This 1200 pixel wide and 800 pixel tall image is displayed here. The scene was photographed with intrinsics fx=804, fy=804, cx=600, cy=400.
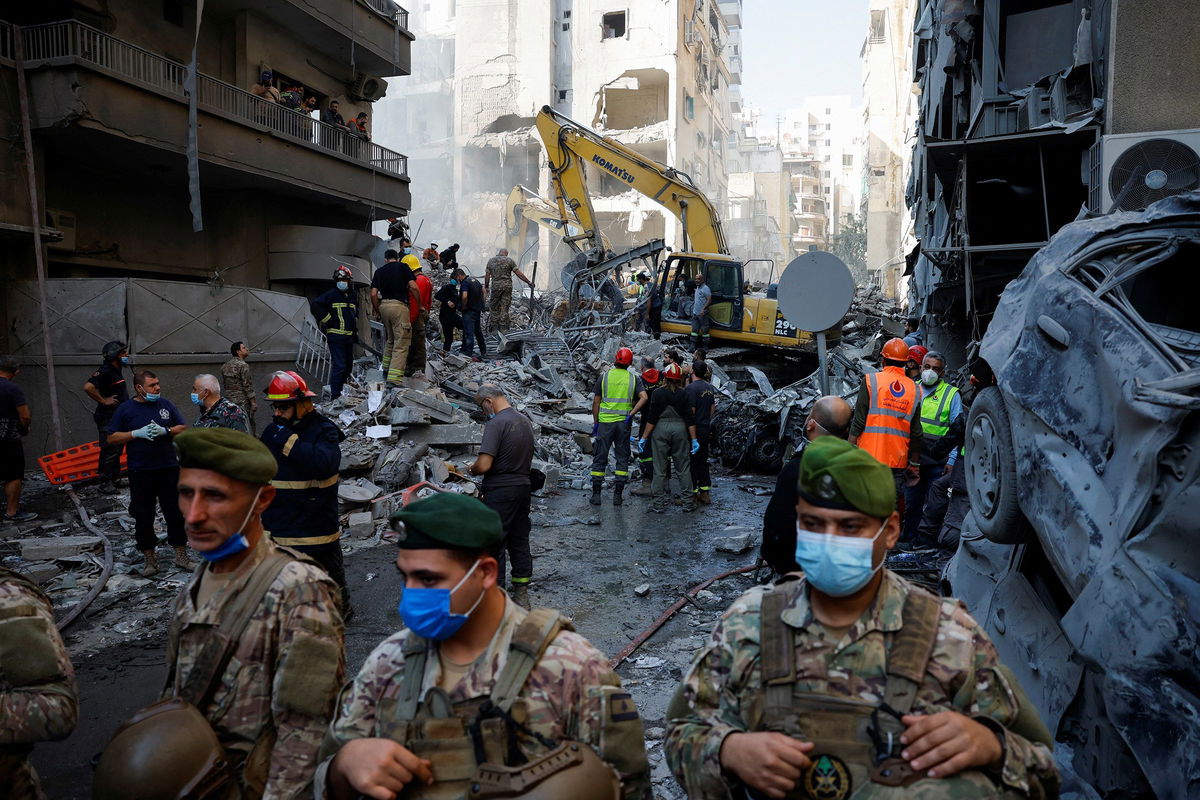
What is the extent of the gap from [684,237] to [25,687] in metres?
17.6

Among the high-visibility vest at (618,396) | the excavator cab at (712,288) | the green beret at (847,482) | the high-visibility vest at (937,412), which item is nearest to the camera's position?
the green beret at (847,482)

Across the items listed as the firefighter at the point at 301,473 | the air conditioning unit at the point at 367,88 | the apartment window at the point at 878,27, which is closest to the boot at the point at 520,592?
the firefighter at the point at 301,473

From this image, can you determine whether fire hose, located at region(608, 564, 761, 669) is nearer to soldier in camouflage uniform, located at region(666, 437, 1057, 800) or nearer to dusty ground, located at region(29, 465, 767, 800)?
dusty ground, located at region(29, 465, 767, 800)

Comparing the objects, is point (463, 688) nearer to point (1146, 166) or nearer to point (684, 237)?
A: point (1146, 166)

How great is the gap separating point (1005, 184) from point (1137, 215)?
1075 centimetres

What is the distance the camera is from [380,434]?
10359 mm

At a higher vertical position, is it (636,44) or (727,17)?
(727,17)

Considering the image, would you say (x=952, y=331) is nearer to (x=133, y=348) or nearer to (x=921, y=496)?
(x=921, y=496)

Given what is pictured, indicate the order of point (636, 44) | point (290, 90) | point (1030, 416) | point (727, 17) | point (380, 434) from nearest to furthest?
point (1030, 416), point (380, 434), point (290, 90), point (636, 44), point (727, 17)

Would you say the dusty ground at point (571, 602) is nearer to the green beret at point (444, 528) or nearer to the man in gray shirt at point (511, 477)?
the man in gray shirt at point (511, 477)

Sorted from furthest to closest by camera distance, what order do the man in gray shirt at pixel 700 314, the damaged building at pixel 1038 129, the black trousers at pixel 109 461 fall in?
the man in gray shirt at pixel 700 314
the damaged building at pixel 1038 129
the black trousers at pixel 109 461

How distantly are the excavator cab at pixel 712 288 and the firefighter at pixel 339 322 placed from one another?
7628 mm

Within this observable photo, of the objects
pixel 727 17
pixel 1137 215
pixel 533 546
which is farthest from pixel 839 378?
pixel 727 17

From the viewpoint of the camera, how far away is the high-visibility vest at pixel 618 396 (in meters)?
10.1
